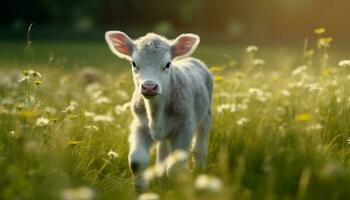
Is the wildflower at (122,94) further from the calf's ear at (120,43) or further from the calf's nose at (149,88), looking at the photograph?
the calf's nose at (149,88)

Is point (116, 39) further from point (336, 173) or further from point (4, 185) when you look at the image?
point (336, 173)

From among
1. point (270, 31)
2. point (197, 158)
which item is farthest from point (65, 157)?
point (270, 31)

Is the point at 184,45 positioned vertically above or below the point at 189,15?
below

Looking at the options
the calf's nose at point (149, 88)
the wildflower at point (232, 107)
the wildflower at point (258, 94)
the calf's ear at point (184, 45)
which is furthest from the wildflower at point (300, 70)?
the calf's nose at point (149, 88)

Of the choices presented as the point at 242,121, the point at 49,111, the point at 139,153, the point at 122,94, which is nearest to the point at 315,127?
the point at 242,121

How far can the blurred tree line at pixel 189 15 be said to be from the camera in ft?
177

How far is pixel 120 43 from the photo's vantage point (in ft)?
21.7

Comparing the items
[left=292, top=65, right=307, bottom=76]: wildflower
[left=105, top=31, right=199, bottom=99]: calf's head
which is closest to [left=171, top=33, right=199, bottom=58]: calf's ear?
[left=105, top=31, right=199, bottom=99]: calf's head

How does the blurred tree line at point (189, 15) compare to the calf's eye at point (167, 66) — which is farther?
the blurred tree line at point (189, 15)

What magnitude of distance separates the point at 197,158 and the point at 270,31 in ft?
174

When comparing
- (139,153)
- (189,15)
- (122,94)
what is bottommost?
(139,153)

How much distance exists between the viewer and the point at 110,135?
688cm

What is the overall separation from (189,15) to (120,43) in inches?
1930

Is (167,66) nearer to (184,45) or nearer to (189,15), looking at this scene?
(184,45)
